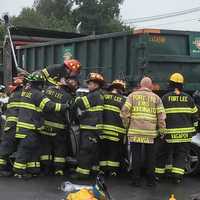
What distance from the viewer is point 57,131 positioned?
866 cm

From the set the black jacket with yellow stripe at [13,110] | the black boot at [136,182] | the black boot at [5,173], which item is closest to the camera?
the black boot at [136,182]

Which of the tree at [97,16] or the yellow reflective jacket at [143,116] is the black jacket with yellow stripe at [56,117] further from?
the tree at [97,16]

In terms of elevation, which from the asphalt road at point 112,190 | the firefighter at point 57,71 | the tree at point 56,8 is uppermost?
the tree at point 56,8

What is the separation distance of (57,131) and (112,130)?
0.91 m

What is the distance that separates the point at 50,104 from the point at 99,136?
951 mm

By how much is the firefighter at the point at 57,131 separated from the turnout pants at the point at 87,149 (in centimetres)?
42

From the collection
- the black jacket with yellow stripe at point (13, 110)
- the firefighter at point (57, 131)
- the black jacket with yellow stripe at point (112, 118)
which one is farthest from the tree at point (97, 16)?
the black jacket with yellow stripe at point (112, 118)

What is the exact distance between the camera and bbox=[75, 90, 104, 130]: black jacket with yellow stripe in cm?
835

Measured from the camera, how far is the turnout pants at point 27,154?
8453 millimetres

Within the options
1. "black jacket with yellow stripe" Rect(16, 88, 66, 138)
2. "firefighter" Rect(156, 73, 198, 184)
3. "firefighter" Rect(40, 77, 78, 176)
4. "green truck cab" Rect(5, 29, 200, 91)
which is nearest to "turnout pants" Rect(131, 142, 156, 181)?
"firefighter" Rect(156, 73, 198, 184)

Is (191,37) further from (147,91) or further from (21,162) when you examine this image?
(21,162)

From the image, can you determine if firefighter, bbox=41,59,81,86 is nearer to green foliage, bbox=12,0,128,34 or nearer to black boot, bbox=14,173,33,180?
black boot, bbox=14,173,33,180

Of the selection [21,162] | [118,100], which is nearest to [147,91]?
[118,100]

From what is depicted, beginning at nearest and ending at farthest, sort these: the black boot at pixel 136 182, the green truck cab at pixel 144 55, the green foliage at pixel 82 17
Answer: the black boot at pixel 136 182, the green truck cab at pixel 144 55, the green foliage at pixel 82 17
